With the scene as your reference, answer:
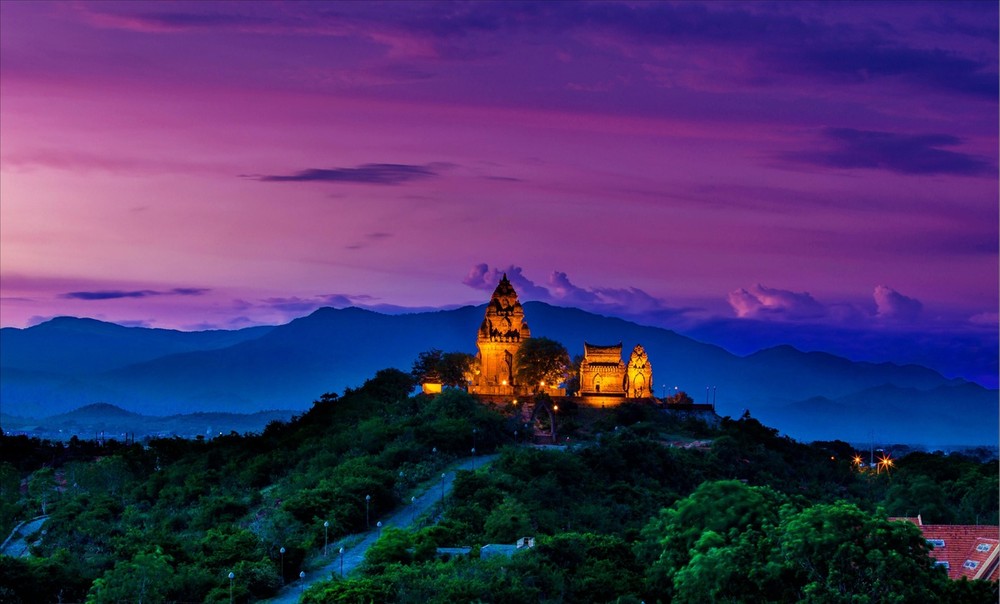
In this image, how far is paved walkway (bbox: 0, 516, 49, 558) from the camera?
262 feet

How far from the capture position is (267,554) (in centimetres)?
6562

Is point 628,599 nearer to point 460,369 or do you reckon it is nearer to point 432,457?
point 432,457

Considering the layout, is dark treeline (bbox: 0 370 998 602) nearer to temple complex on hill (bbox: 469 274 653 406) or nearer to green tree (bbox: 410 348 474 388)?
green tree (bbox: 410 348 474 388)

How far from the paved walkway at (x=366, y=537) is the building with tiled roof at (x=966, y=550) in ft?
74.4

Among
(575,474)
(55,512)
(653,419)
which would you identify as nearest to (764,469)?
(653,419)

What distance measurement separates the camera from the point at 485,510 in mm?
71000

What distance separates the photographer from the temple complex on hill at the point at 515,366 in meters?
99.4

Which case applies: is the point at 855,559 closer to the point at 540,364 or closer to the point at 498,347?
the point at 540,364

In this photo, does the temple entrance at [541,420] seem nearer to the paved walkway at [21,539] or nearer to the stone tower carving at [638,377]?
the stone tower carving at [638,377]

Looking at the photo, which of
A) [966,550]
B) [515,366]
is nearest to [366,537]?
[966,550]

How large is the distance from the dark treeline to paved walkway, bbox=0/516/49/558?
0.87 meters

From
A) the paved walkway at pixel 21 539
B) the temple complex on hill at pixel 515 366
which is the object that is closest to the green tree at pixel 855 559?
the paved walkway at pixel 21 539

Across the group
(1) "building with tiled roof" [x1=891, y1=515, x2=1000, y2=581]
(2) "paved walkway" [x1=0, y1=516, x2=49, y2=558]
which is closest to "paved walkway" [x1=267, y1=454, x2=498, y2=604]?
(2) "paved walkway" [x1=0, y1=516, x2=49, y2=558]

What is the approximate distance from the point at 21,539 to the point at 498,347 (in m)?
31.8
